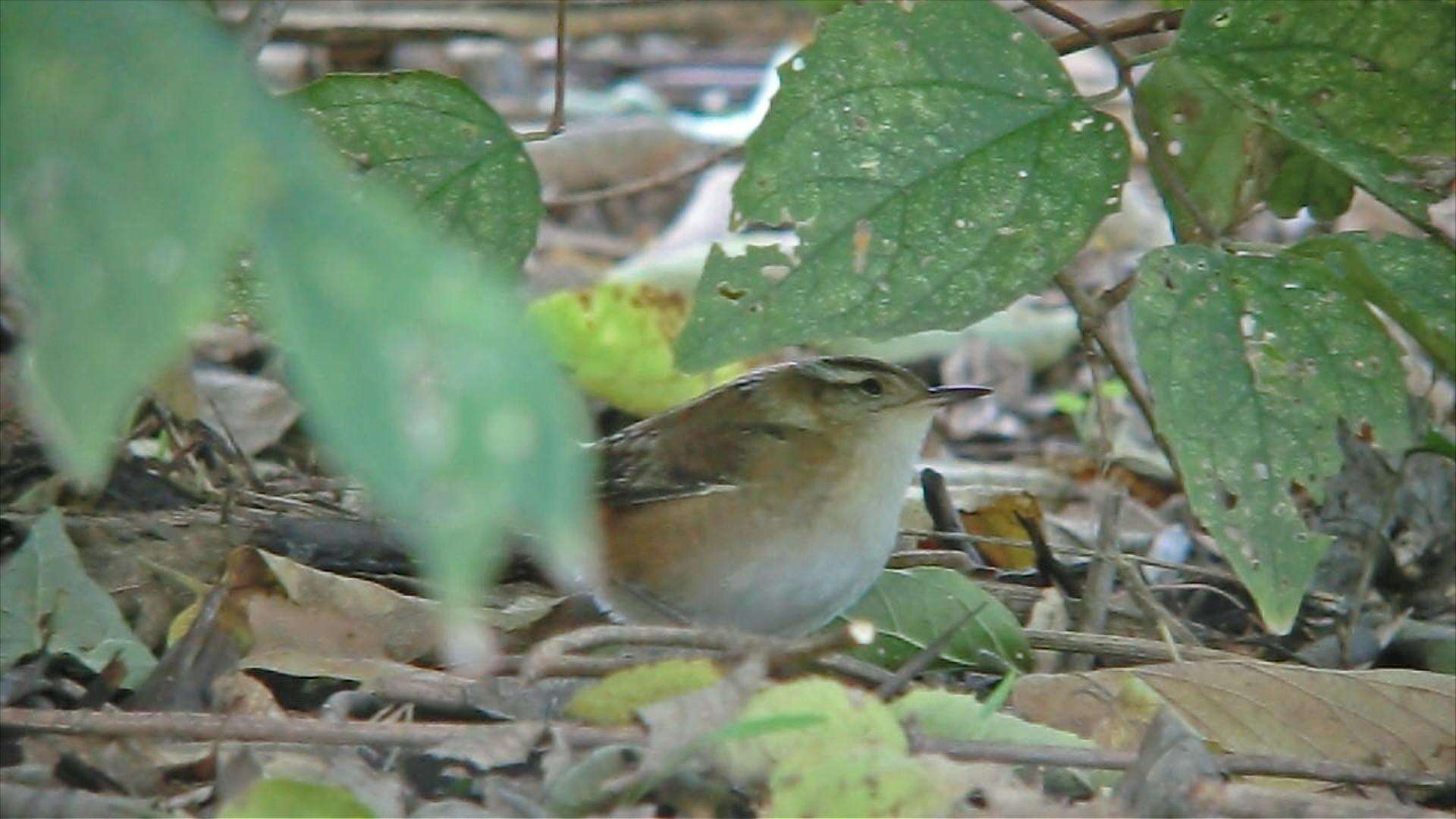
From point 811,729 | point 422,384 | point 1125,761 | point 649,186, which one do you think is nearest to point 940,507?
point 649,186

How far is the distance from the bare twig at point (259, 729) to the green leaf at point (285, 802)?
0.19m

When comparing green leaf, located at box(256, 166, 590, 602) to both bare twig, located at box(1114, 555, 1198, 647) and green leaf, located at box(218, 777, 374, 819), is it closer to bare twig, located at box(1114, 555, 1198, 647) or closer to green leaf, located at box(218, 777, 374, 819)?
green leaf, located at box(218, 777, 374, 819)

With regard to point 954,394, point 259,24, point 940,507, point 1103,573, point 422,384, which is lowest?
point 940,507

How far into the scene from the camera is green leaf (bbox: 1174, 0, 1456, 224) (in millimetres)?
3678

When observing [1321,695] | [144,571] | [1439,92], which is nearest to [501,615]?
[144,571]

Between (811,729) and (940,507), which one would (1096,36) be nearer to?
(940,507)

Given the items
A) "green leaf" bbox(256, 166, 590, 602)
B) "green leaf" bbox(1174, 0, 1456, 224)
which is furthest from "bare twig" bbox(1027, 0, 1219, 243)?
"green leaf" bbox(256, 166, 590, 602)

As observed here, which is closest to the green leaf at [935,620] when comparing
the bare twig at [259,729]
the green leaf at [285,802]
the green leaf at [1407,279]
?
the green leaf at [1407,279]

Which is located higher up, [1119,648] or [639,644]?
[639,644]

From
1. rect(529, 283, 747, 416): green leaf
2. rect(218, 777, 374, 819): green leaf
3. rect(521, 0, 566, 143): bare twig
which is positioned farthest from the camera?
rect(529, 283, 747, 416): green leaf

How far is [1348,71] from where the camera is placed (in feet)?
12.2

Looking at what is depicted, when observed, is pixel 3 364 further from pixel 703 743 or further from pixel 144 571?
pixel 703 743

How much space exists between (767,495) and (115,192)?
2.89m

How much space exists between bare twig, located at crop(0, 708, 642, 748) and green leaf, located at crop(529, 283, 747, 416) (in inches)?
113
